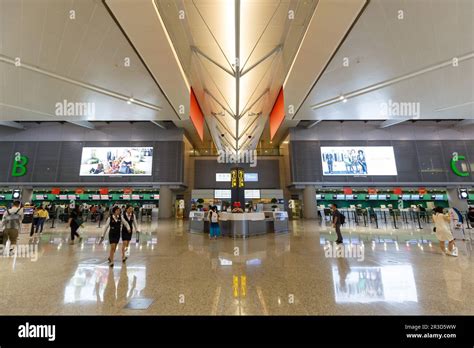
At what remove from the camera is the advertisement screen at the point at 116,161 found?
19375mm

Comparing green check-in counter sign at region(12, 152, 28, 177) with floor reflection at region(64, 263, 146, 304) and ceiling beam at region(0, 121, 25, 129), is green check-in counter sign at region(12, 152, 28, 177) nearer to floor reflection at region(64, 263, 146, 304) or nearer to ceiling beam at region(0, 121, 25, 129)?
ceiling beam at region(0, 121, 25, 129)

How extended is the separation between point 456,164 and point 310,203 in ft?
46.2

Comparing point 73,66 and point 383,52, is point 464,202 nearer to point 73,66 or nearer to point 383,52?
point 383,52

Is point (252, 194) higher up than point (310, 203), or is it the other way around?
point (252, 194)

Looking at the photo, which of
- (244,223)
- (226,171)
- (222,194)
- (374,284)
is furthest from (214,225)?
(226,171)

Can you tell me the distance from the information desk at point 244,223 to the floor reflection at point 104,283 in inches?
193

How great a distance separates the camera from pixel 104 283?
11.9ft

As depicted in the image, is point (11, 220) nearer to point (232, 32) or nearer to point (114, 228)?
point (114, 228)

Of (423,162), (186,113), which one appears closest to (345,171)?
(423,162)

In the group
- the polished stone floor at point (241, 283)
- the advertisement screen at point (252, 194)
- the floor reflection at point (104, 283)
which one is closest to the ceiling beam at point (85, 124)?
the advertisement screen at point (252, 194)

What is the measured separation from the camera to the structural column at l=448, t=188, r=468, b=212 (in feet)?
61.5

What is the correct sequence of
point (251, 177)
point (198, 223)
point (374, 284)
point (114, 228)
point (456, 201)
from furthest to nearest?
point (251, 177)
point (456, 201)
point (198, 223)
point (114, 228)
point (374, 284)

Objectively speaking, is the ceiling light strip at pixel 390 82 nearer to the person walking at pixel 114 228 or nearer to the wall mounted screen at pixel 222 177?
the wall mounted screen at pixel 222 177

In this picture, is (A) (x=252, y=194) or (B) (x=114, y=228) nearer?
(B) (x=114, y=228)
